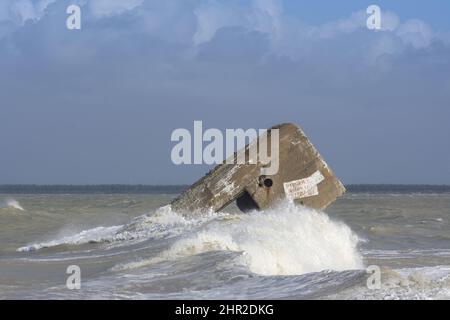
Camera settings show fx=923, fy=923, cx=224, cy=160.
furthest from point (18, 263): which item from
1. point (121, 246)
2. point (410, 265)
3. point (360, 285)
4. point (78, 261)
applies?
point (360, 285)

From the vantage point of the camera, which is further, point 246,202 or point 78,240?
point 78,240

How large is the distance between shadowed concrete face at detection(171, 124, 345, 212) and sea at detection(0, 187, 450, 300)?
0.18m

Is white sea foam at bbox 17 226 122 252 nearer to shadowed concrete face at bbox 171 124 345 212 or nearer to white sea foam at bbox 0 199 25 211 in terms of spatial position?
shadowed concrete face at bbox 171 124 345 212

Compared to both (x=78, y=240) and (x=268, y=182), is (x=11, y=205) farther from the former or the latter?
(x=268, y=182)

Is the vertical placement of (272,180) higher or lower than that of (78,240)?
higher

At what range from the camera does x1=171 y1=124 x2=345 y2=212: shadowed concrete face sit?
1149cm

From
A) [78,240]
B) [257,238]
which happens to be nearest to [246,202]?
[257,238]

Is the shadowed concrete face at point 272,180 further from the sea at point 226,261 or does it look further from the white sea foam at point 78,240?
the white sea foam at point 78,240

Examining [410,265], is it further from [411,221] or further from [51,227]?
[411,221]

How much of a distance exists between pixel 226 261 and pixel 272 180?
3.58m

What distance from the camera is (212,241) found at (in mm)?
9617

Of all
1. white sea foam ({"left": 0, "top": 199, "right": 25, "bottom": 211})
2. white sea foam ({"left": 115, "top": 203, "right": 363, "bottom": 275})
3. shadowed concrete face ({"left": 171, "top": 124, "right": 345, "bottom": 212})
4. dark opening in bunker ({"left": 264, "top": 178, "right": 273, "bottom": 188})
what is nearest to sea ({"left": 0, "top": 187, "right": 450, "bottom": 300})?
white sea foam ({"left": 115, "top": 203, "right": 363, "bottom": 275})

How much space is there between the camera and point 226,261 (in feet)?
26.4

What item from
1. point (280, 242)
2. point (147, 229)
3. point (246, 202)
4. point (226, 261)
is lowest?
point (226, 261)
